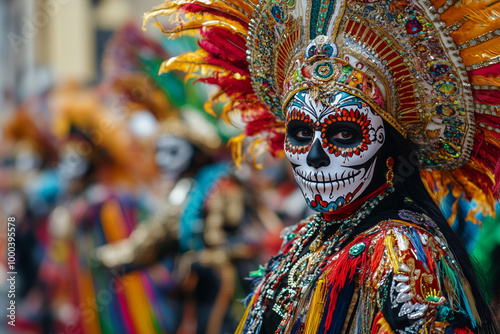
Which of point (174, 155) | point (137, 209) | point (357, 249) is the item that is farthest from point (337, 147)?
point (137, 209)

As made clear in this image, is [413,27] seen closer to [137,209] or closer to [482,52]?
[482,52]

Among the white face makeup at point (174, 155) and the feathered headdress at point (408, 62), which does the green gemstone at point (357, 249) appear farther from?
the white face makeup at point (174, 155)

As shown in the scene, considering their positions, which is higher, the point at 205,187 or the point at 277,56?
the point at 277,56

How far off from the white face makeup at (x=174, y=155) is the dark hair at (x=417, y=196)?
3.62m

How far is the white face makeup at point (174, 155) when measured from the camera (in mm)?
6117

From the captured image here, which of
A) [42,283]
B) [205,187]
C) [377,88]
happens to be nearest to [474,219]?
[377,88]

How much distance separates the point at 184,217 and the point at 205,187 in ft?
1.01

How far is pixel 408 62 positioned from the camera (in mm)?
2496

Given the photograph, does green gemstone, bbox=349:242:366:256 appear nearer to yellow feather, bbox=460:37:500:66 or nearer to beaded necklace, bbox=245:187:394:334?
beaded necklace, bbox=245:187:394:334

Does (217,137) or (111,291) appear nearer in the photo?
(217,137)

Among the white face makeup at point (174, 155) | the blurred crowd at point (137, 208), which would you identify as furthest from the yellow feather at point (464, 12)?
Answer: the white face makeup at point (174, 155)

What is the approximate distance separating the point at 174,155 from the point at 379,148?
12.4 feet

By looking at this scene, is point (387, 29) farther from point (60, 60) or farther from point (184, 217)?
point (60, 60)

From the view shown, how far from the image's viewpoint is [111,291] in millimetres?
6672
